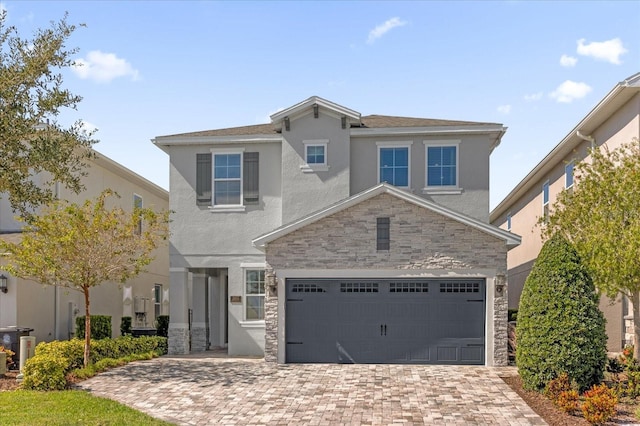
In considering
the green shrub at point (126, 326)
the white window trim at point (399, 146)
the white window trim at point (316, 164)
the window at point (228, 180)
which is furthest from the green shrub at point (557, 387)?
the green shrub at point (126, 326)

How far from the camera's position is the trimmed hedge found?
14.4 m

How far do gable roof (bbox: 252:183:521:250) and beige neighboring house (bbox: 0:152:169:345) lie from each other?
12.2 feet

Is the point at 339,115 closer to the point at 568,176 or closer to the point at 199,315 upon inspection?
the point at 199,315

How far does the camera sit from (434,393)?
14133 millimetres

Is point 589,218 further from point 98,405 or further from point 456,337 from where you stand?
point 98,405

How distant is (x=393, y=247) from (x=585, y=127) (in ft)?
24.4

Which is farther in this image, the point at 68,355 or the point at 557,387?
the point at 68,355

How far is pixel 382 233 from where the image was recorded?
18.3 meters

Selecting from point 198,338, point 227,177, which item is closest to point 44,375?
point 198,338

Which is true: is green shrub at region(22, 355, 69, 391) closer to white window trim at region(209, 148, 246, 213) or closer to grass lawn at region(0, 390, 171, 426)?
grass lawn at region(0, 390, 171, 426)

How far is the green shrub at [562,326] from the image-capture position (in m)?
13.5

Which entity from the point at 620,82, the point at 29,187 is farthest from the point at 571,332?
the point at 29,187

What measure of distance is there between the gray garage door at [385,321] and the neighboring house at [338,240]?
0.03 metres

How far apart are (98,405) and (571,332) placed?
9216 mm
